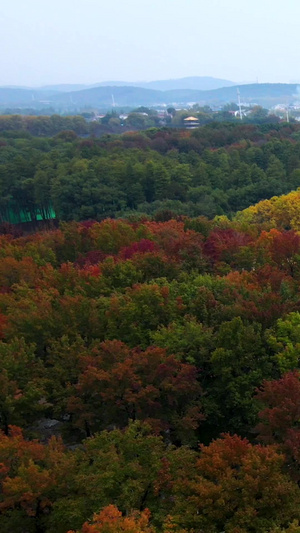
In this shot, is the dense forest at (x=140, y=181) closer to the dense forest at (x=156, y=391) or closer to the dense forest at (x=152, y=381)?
the dense forest at (x=152, y=381)

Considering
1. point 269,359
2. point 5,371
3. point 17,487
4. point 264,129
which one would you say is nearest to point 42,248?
point 5,371

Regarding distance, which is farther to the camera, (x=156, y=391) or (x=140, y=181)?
(x=140, y=181)

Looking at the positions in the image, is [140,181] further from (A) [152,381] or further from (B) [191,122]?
(B) [191,122]

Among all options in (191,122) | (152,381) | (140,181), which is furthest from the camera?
(191,122)

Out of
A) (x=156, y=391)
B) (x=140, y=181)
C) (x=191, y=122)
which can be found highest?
(x=191, y=122)

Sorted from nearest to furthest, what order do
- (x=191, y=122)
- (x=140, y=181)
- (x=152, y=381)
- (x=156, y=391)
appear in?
(x=156, y=391)
(x=152, y=381)
(x=140, y=181)
(x=191, y=122)

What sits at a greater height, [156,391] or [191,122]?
[191,122]

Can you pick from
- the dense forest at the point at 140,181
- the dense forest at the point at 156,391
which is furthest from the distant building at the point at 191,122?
the dense forest at the point at 156,391

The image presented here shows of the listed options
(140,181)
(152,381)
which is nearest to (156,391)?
(152,381)
